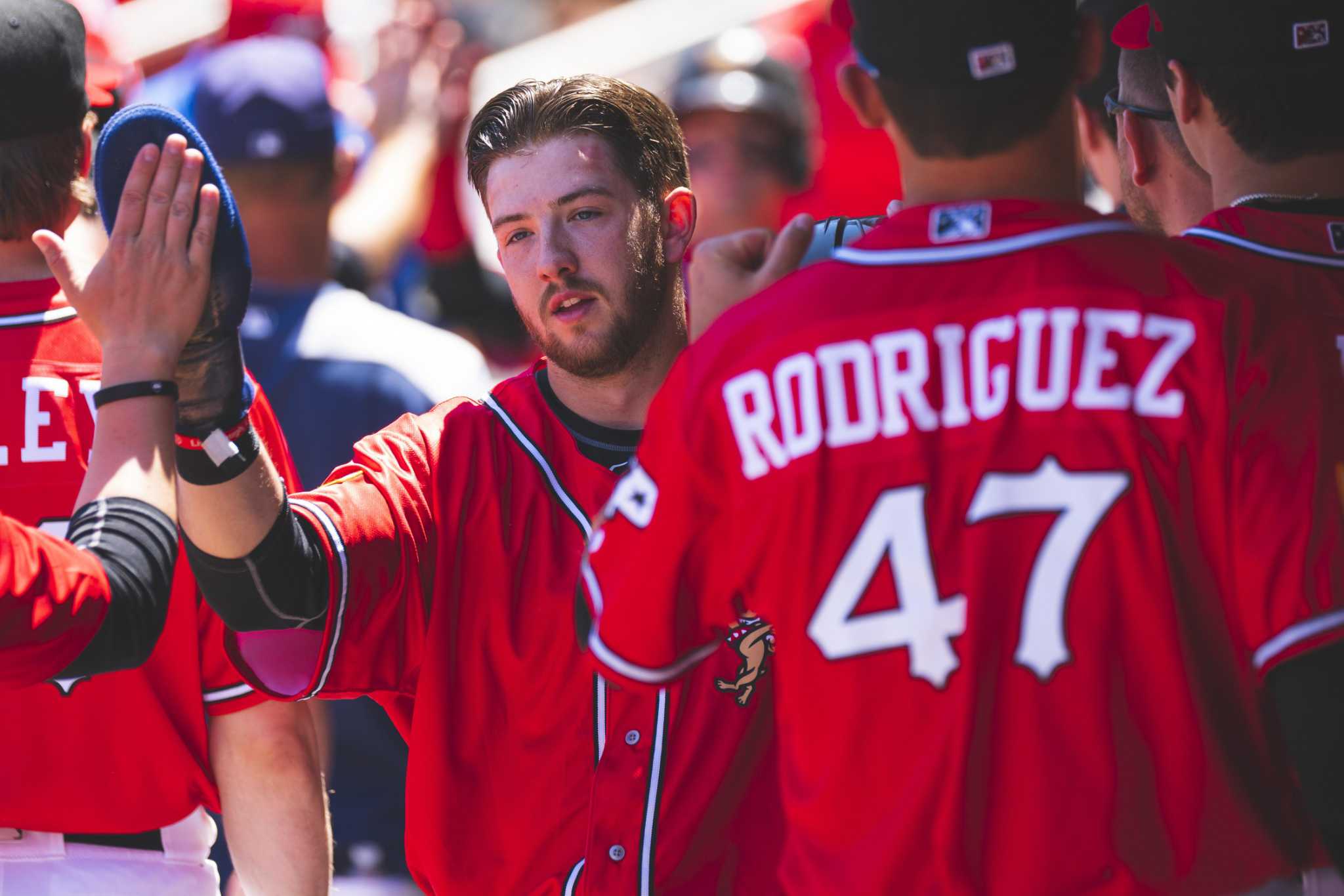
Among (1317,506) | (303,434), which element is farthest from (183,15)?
(1317,506)

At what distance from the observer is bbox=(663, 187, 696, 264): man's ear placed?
9.84 feet

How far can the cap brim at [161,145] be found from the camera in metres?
2.24

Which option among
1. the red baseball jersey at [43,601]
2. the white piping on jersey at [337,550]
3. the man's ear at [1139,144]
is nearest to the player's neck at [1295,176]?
the man's ear at [1139,144]

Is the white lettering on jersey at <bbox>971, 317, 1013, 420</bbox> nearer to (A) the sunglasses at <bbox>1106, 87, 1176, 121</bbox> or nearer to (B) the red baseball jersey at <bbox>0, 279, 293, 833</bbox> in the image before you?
(A) the sunglasses at <bbox>1106, 87, 1176, 121</bbox>

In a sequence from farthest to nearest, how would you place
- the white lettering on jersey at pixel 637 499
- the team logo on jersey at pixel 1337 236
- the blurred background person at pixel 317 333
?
1. the blurred background person at pixel 317 333
2. the team logo on jersey at pixel 1337 236
3. the white lettering on jersey at pixel 637 499

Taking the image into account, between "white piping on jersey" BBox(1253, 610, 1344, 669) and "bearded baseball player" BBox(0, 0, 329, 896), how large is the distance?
1756mm

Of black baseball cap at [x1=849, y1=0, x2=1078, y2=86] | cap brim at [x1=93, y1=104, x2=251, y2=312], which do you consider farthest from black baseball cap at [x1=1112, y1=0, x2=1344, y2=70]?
cap brim at [x1=93, y1=104, x2=251, y2=312]

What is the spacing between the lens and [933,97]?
76.7 inches

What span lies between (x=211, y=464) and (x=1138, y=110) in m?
1.78

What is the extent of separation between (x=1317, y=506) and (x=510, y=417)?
4.60 ft

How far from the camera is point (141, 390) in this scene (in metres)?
2.19

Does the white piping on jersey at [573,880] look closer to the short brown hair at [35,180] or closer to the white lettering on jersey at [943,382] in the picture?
the white lettering on jersey at [943,382]

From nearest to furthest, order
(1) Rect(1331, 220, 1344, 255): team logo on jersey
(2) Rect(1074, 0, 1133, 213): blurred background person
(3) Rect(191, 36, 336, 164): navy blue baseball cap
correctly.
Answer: (1) Rect(1331, 220, 1344, 255): team logo on jersey → (2) Rect(1074, 0, 1133, 213): blurred background person → (3) Rect(191, 36, 336, 164): navy blue baseball cap

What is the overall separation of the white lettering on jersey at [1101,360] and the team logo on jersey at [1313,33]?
30.7 inches
